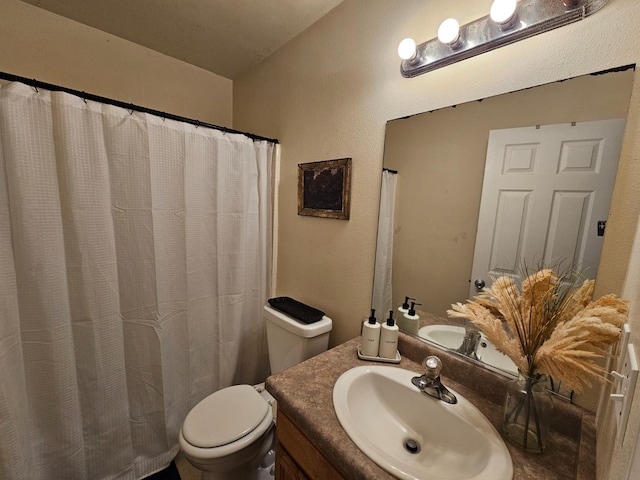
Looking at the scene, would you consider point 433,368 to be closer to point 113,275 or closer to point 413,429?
point 413,429

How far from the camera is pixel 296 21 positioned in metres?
1.40

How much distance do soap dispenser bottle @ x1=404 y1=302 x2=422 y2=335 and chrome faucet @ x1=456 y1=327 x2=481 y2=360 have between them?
168mm

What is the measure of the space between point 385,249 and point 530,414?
686mm

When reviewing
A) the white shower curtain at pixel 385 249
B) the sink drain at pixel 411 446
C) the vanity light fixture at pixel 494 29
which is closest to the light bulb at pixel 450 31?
the vanity light fixture at pixel 494 29

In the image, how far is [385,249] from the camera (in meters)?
1.17

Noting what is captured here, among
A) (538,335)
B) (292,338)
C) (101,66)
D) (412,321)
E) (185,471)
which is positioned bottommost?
(185,471)

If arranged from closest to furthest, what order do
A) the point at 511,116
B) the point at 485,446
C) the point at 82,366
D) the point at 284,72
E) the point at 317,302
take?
the point at 485,446
the point at 511,116
the point at 82,366
the point at 317,302
the point at 284,72

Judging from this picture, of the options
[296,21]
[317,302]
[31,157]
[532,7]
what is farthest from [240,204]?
[532,7]

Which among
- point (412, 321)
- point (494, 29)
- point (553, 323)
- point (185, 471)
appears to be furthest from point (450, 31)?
point (185, 471)

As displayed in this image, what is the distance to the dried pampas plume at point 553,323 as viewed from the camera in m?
0.56

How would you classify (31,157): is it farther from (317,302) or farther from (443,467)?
(443,467)

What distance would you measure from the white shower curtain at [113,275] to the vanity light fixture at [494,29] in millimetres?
985

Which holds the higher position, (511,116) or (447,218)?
(511,116)

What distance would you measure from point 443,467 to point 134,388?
141 cm
